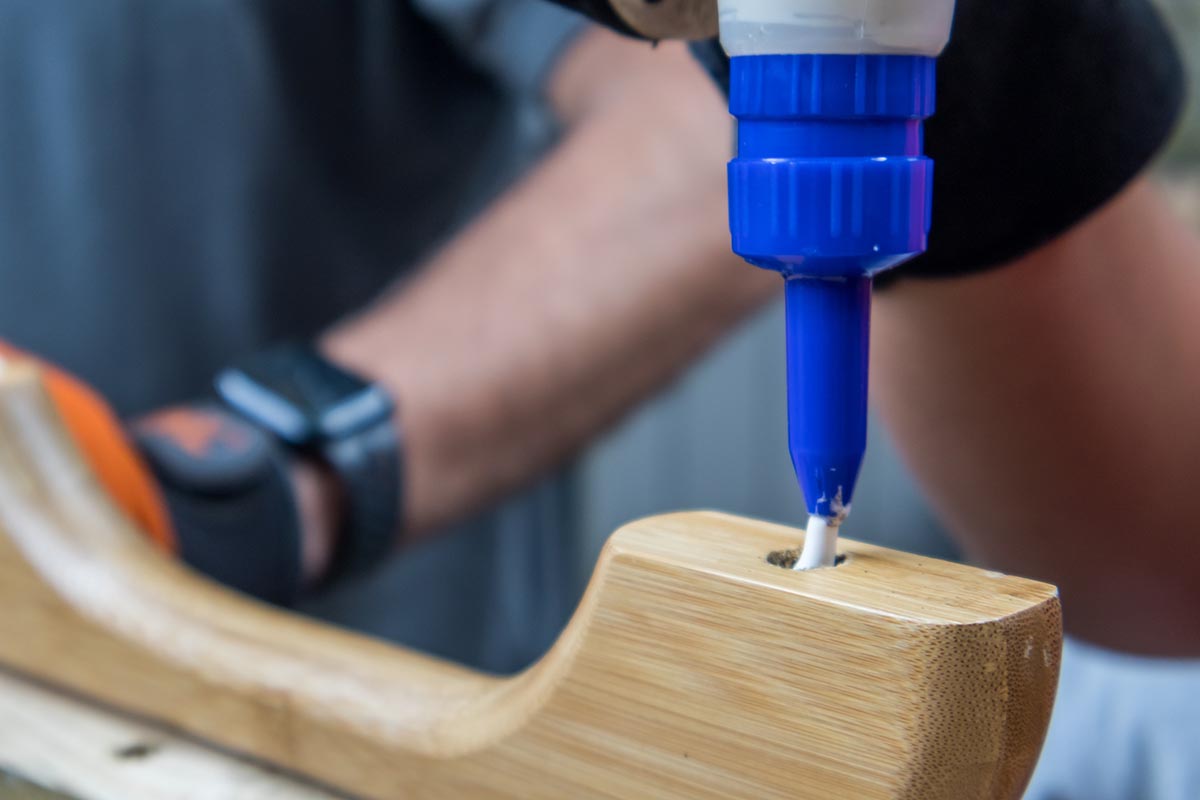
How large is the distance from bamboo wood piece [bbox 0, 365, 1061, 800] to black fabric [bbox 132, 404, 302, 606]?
158 millimetres

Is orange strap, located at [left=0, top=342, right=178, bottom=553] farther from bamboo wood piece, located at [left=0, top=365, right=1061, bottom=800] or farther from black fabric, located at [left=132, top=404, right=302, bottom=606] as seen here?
bamboo wood piece, located at [left=0, top=365, right=1061, bottom=800]

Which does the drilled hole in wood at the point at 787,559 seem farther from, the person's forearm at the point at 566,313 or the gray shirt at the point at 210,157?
the gray shirt at the point at 210,157

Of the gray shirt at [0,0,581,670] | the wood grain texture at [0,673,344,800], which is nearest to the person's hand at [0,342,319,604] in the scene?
the wood grain texture at [0,673,344,800]

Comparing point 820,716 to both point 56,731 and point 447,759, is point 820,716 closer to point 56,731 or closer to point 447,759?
point 447,759

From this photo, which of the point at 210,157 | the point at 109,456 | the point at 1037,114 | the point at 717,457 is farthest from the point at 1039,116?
the point at 717,457

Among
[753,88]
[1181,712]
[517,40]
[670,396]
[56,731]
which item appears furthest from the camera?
[670,396]

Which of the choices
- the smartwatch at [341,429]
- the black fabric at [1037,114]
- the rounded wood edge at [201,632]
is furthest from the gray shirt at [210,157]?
the black fabric at [1037,114]

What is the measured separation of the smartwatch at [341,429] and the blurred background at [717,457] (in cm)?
74

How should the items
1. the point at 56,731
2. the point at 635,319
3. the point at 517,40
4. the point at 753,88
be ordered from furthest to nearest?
the point at 517,40, the point at 635,319, the point at 56,731, the point at 753,88

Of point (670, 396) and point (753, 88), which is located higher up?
point (753, 88)

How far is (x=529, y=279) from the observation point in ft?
2.44

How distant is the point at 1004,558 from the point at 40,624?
36cm

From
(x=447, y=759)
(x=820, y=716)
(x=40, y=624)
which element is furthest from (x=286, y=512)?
(x=820, y=716)

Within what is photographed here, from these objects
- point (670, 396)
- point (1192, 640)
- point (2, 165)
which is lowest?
point (670, 396)
